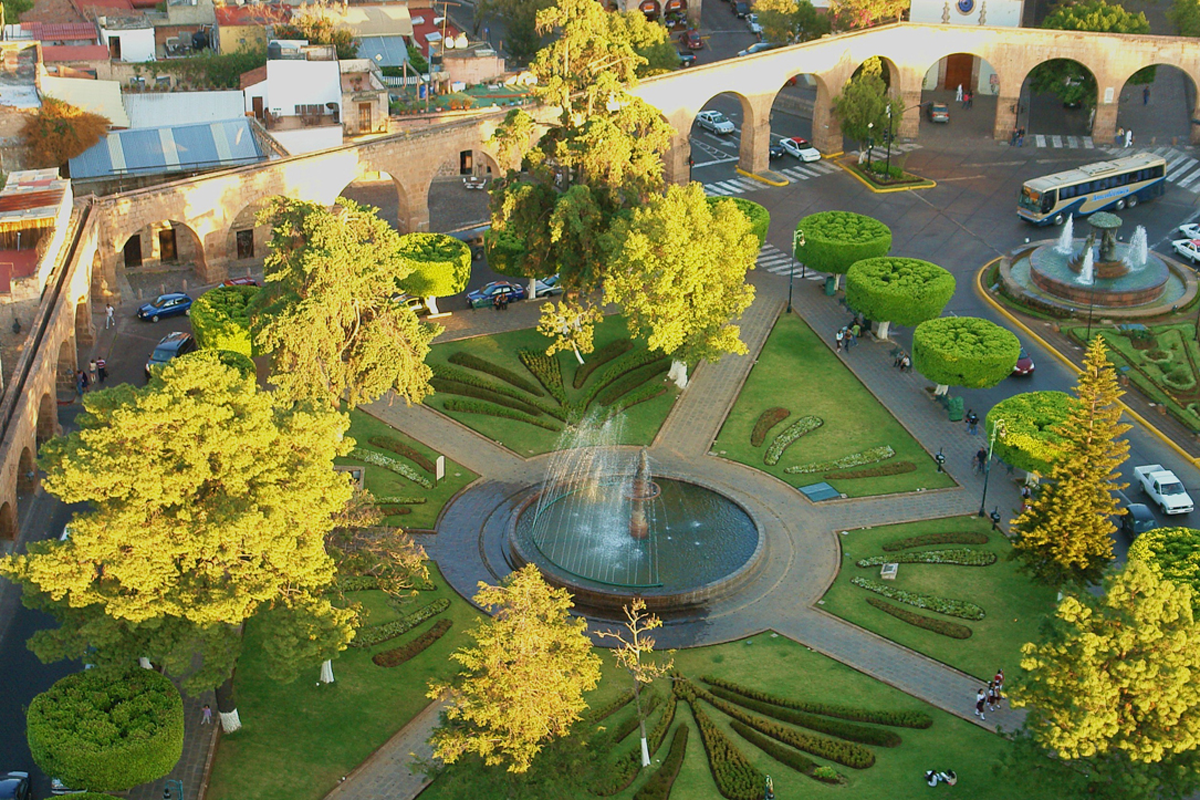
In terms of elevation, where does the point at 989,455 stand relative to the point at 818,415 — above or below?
above

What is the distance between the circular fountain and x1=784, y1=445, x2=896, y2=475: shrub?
4948 millimetres

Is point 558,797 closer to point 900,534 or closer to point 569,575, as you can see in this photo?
point 569,575

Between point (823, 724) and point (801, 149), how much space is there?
6379 centimetres

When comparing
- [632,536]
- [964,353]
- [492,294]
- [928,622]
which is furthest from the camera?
[492,294]

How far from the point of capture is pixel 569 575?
6228 cm

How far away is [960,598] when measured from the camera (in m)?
61.8

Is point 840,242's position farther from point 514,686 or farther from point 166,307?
point 514,686

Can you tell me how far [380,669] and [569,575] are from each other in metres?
9.08

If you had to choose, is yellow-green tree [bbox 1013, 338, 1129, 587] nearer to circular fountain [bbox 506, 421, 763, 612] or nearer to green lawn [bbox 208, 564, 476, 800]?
circular fountain [bbox 506, 421, 763, 612]

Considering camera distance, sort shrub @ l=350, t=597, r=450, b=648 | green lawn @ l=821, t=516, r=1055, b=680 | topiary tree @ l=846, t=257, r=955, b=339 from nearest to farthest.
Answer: shrub @ l=350, t=597, r=450, b=648
green lawn @ l=821, t=516, r=1055, b=680
topiary tree @ l=846, t=257, r=955, b=339

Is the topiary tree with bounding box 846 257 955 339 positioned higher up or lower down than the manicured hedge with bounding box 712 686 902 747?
higher up

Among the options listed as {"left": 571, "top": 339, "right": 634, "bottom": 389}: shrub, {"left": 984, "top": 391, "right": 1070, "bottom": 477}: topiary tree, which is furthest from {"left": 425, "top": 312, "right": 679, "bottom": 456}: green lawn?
{"left": 984, "top": 391, "right": 1070, "bottom": 477}: topiary tree

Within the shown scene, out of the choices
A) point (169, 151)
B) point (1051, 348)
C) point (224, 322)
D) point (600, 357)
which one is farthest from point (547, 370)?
point (169, 151)

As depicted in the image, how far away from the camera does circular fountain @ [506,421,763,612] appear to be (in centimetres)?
6150
